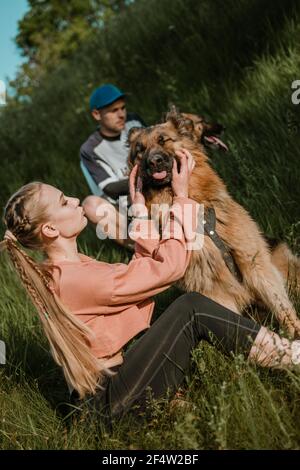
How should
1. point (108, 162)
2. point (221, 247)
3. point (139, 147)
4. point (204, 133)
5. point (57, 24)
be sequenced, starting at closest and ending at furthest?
point (221, 247) → point (139, 147) → point (204, 133) → point (108, 162) → point (57, 24)

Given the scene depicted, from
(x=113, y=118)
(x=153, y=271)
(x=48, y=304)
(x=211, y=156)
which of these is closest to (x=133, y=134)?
(x=113, y=118)

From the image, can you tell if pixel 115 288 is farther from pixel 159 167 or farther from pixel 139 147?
pixel 139 147

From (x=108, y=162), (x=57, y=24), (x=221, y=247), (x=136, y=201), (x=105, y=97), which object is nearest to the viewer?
(x=136, y=201)

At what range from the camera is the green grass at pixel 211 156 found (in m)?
2.28

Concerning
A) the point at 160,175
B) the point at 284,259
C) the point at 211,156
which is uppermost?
the point at 160,175

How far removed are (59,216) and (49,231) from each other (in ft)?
0.30

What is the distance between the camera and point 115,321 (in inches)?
104

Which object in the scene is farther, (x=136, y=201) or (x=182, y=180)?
(x=136, y=201)

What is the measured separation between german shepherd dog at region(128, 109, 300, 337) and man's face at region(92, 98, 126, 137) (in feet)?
4.99

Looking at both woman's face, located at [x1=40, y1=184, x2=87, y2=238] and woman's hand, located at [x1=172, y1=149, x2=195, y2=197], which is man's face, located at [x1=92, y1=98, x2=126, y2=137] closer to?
woman's hand, located at [x1=172, y1=149, x2=195, y2=197]

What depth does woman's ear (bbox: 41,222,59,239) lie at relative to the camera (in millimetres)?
2655

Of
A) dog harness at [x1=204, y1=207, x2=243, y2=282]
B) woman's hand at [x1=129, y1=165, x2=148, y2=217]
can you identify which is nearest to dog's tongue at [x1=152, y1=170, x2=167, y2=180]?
woman's hand at [x1=129, y1=165, x2=148, y2=217]

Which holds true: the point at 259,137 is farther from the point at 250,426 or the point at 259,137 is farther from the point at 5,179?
the point at 5,179

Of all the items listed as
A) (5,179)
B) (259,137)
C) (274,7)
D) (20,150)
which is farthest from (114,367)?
(20,150)
